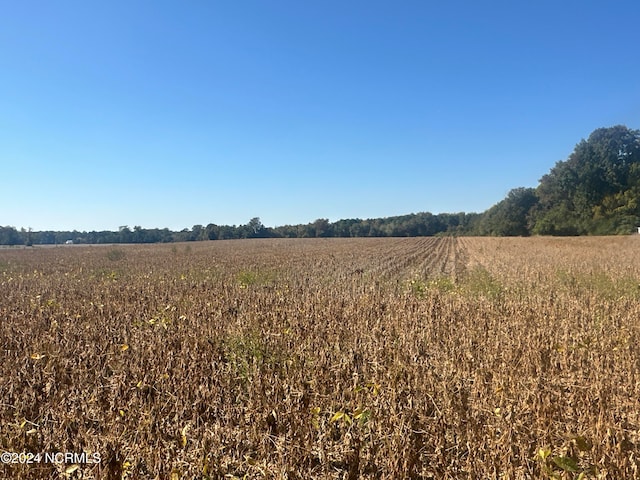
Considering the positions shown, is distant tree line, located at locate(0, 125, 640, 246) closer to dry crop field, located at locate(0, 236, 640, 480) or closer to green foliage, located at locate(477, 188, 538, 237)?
green foliage, located at locate(477, 188, 538, 237)

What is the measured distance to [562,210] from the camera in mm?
66188

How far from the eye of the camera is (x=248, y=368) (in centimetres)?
363

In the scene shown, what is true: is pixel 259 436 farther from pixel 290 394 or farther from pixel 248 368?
pixel 248 368

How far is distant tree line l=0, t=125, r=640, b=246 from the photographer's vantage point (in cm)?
5931

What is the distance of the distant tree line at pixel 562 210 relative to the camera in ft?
195

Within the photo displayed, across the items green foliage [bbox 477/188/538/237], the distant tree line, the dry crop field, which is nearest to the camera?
the dry crop field

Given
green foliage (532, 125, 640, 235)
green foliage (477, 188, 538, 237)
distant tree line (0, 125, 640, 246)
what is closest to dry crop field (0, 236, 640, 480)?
distant tree line (0, 125, 640, 246)

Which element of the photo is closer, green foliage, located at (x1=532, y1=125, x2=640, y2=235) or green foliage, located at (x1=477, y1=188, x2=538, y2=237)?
green foliage, located at (x1=532, y1=125, x2=640, y2=235)

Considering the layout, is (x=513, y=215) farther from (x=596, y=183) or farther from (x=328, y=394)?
(x=328, y=394)

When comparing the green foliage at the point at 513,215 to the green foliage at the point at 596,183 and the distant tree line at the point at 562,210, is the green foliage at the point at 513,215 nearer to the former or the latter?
the distant tree line at the point at 562,210

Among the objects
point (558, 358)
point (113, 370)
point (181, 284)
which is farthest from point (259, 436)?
point (181, 284)

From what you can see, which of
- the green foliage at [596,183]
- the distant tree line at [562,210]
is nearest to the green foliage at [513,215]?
the distant tree line at [562,210]

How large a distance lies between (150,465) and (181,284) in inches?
351

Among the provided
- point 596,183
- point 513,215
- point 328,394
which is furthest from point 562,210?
point 328,394
